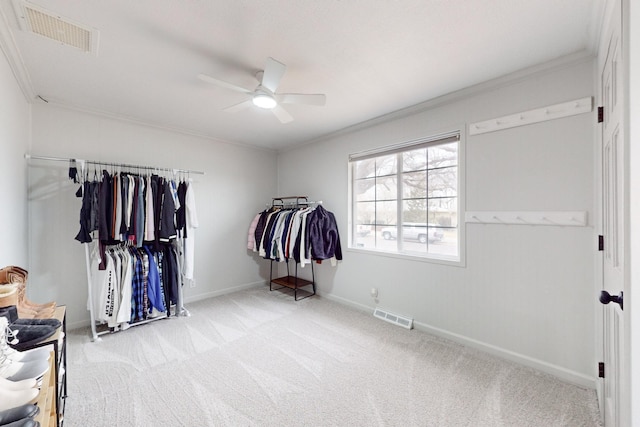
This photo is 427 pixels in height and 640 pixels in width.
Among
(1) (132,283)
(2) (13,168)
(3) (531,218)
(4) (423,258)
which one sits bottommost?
(1) (132,283)

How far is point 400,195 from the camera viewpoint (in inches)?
125

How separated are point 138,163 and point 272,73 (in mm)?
2468

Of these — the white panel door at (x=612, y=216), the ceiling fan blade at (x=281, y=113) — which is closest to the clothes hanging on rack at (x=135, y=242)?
the ceiling fan blade at (x=281, y=113)

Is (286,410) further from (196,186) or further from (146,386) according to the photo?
(196,186)

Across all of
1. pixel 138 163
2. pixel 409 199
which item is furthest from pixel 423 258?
pixel 138 163

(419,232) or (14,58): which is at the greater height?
(14,58)

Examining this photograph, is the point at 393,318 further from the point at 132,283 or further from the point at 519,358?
the point at 132,283

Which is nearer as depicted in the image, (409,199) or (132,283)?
(132,283)

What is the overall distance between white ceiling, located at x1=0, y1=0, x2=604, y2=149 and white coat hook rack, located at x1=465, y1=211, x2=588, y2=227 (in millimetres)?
1168

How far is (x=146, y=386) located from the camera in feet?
6.49

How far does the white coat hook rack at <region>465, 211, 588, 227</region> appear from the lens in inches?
77.8

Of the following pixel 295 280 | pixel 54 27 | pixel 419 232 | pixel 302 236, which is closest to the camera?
pixel 54 27

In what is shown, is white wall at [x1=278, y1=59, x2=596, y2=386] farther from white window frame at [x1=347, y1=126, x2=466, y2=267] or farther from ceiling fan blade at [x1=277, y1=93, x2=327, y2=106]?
ceiling fan blade at [x1=277, y1=93, x2=327, y2=106]

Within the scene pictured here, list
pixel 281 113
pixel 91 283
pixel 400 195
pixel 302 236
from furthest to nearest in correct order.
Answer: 1. pixel 302 236
2. pixel 400 195
3. pixel 91 283
4. pixel 281 113
